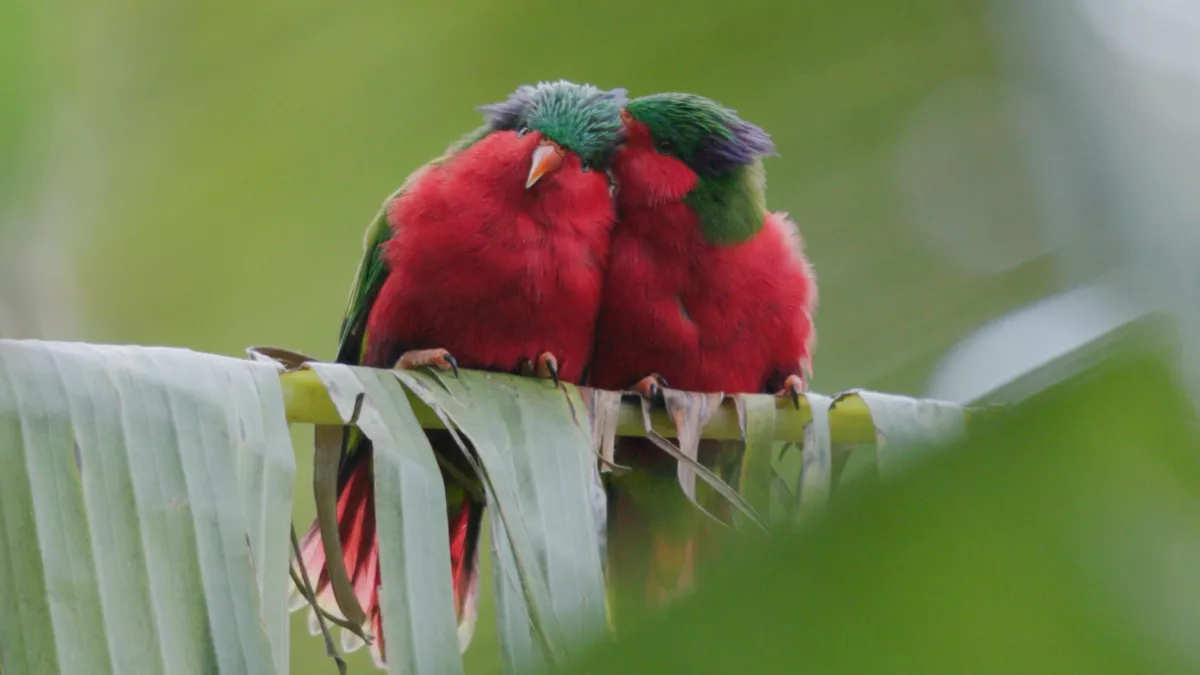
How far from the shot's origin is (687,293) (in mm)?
2379

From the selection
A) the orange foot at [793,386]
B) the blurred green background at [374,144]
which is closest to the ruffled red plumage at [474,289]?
the blurred green background at [374,144]

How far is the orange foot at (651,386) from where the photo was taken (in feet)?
6.37

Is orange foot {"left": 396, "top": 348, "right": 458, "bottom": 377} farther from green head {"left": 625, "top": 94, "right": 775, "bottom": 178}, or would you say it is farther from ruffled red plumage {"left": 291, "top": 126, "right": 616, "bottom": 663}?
green head {"left": 625, "top": 94, "right": 775, "bottom": 178}

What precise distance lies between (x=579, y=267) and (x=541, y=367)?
28cm

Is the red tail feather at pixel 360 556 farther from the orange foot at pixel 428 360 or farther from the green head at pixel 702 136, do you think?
the green head at pixel 702 136

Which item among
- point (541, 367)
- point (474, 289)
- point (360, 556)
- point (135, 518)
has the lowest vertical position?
→ point (360, 556)

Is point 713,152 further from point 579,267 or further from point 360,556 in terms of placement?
point 360,556

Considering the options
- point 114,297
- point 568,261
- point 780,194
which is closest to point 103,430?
point 780,194

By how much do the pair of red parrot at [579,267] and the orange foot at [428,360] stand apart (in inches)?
7.1

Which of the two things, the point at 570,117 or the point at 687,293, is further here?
the point at 570,117

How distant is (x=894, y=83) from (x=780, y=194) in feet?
1.21

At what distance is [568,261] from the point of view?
2.29 meters

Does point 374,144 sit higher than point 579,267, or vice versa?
point 374,144

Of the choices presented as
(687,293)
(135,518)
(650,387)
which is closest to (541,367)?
(650,387)
